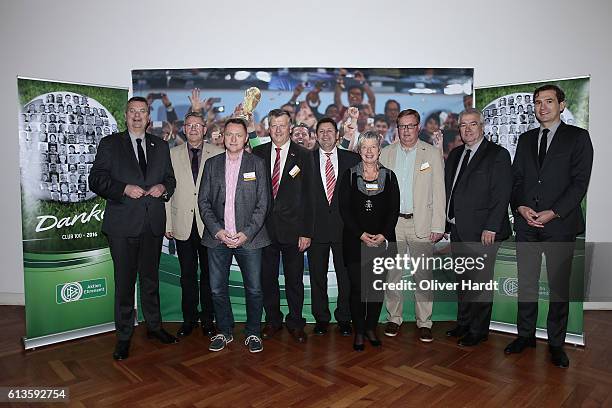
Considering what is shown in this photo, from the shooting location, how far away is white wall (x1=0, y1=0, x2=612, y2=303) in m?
4.35

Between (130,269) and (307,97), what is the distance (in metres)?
2.16

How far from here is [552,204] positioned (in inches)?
120

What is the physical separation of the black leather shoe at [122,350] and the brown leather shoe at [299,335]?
1.27m

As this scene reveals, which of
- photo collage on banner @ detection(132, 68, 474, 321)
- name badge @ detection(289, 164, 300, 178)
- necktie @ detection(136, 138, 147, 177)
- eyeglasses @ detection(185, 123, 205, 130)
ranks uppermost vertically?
photo collage on banner @ detection(132, 68, 474, 321)

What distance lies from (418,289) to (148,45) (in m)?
3.57

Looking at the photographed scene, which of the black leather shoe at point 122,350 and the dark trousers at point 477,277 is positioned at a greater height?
the dark trousers at point 477,277

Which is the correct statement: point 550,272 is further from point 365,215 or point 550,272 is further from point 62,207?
point 62,207

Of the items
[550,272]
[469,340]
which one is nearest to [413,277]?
[469,340]

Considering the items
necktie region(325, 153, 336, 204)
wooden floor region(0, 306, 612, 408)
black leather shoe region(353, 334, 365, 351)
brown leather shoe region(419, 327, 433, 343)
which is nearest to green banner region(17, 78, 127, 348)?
wooden floor region(0, 306, 612, 408)

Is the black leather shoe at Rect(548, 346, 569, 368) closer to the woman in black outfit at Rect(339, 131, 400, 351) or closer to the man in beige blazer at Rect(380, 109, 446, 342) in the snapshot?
the man in beige blazer at Rect(380, 109, 446, 342)

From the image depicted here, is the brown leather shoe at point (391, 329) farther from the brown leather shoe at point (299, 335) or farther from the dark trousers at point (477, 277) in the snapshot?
the brown leather shoe at point (299, 335)

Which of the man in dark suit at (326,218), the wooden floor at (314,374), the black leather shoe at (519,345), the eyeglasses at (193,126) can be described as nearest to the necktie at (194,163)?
the eyeglasses at (193,126)

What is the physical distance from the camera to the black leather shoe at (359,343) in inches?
128

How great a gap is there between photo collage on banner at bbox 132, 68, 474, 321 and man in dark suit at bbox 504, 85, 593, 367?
3.06 feet
